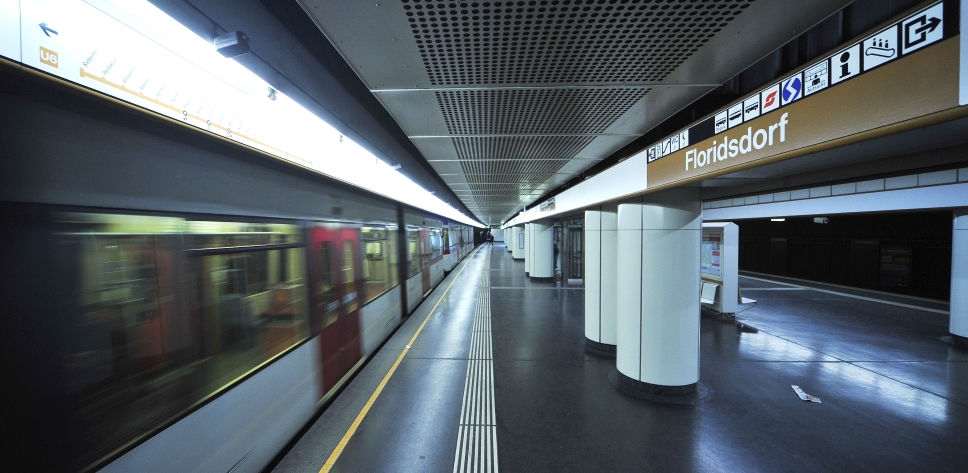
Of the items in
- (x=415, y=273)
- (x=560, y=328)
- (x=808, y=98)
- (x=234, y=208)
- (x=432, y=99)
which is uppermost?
(x=432, y=99)

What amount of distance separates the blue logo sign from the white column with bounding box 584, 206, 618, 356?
12.0ft

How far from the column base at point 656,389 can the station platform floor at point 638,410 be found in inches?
5.0

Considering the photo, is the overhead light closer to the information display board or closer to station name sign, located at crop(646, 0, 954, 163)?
station name sign, located at crop(646, 0, 954, 163)

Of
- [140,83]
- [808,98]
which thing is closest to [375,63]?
[140,83]

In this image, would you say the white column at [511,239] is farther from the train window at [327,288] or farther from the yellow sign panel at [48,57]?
the yellow sign panel at [48,57]

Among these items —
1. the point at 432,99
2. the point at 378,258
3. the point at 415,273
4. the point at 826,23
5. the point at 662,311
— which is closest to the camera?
the point at 826,23

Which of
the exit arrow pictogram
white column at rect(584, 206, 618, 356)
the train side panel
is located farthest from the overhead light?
white column at rect(584, 206, 618, 356)

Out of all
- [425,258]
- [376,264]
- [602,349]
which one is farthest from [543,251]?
[376,264]

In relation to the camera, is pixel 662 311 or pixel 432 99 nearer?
pixel 432 99

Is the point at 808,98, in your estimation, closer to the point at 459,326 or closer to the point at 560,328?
the point at 560,328

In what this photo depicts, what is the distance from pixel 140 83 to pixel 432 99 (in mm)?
1495

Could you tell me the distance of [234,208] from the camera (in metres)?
2.36

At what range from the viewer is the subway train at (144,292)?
1.28 meters

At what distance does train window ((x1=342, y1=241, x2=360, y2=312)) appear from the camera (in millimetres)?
4016
